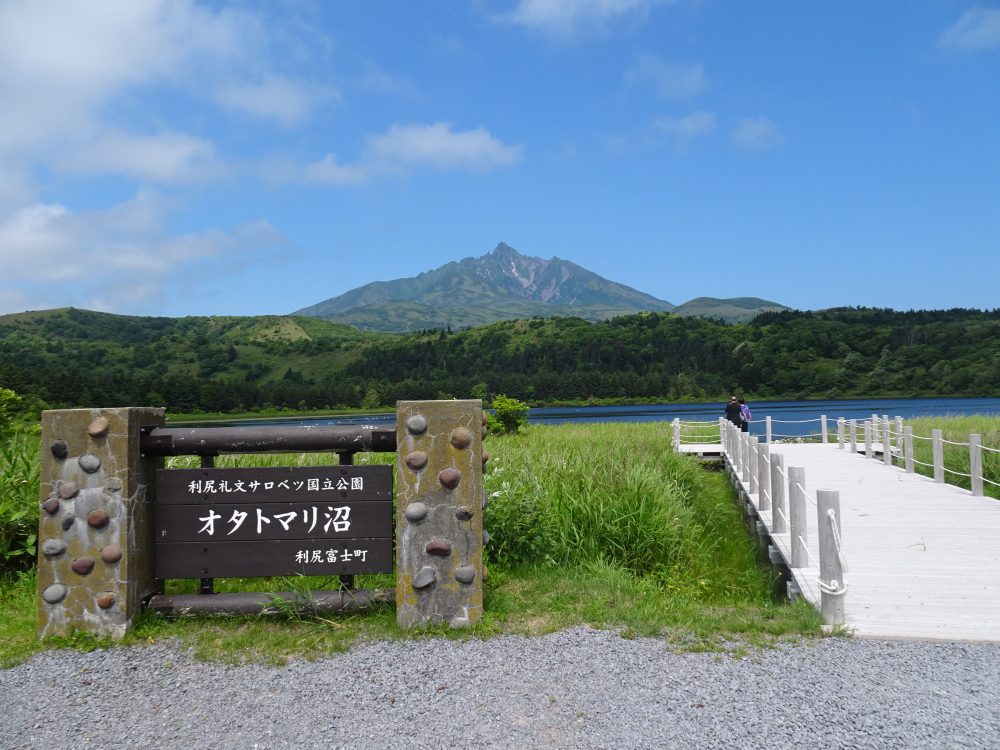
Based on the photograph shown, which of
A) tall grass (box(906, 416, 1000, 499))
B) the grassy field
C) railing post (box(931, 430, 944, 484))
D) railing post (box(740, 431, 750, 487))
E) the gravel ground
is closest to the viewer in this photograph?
the gravel ground

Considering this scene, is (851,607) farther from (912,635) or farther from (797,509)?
(797,509)

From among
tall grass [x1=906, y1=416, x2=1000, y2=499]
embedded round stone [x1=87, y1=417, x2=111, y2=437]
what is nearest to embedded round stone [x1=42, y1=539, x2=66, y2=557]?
embedded round stone [x1=87, y1=417, x2=111, y2=437]

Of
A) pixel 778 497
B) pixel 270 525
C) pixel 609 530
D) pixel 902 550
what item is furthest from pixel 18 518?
pixel 902 550

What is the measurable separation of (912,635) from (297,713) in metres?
3.82

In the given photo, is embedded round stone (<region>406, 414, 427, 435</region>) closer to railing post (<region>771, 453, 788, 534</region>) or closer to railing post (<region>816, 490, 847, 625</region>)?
railing post (<region>816, 490, 847, 625</region>)

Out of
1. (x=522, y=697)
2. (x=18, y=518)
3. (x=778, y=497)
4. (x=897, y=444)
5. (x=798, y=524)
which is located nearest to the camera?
(x=522, y=697)

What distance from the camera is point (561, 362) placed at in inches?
4291

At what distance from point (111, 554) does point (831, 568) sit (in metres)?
4.78

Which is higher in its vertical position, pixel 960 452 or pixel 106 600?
pixel 106 600

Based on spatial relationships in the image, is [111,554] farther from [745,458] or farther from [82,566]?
[745,458]

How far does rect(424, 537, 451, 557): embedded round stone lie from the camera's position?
4414 mm

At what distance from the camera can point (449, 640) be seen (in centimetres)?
427

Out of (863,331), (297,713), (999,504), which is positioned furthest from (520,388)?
(297,713)

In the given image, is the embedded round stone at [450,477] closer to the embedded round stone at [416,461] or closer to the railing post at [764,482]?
the embedded round stone at [416,461]
